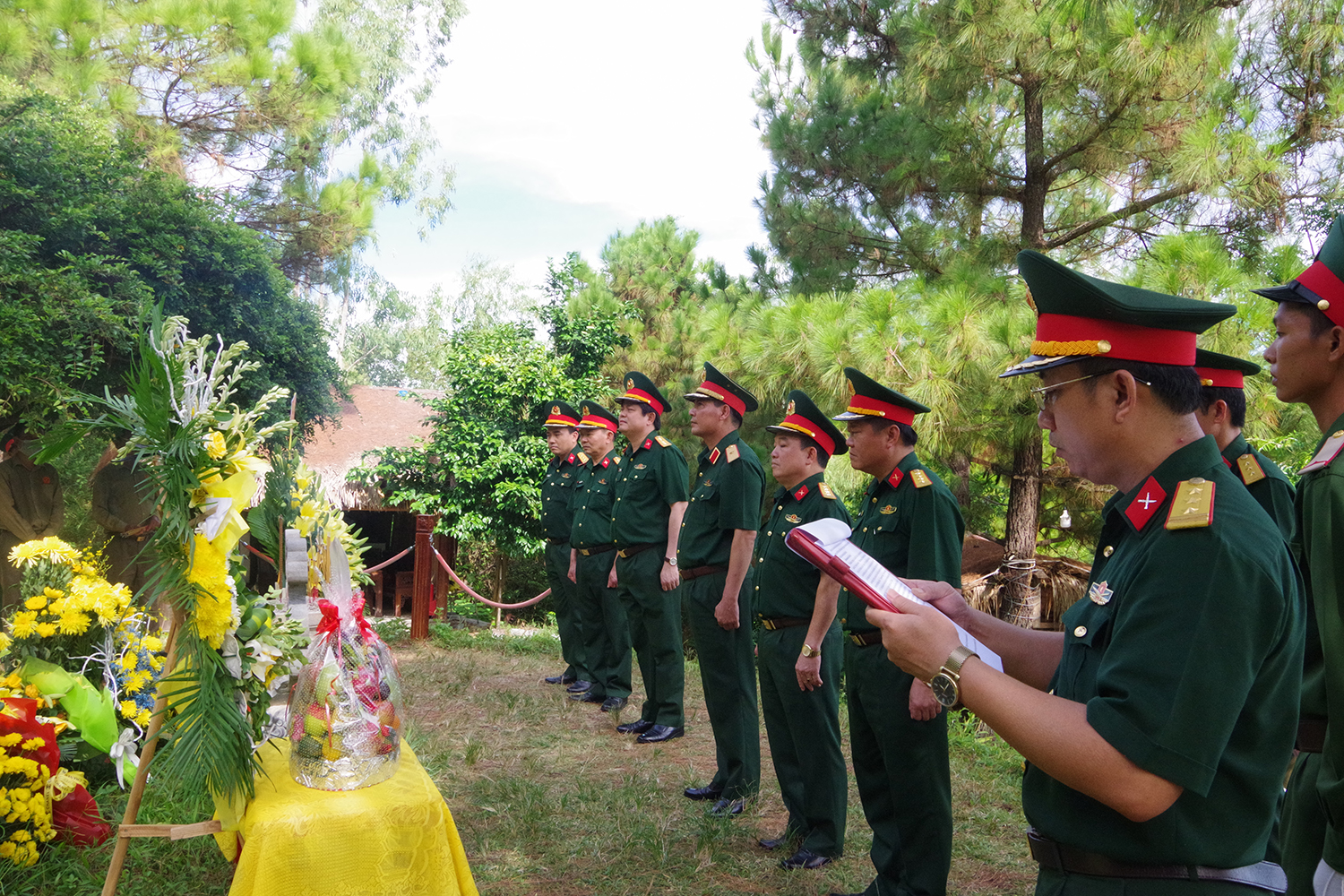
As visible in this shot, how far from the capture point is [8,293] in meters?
5.79

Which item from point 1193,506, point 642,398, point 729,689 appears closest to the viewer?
point 1193,506

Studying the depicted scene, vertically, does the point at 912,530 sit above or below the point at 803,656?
above

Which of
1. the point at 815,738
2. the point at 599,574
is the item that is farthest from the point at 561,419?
the point at 815,738

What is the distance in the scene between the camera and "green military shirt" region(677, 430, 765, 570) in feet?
14.7

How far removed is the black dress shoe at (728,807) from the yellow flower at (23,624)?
3.02 metres

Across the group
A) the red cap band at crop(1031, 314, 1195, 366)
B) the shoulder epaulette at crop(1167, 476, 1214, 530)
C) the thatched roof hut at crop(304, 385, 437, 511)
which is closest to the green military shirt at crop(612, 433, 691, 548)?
the red cap band at crop(1031, 314, 1195, 366)

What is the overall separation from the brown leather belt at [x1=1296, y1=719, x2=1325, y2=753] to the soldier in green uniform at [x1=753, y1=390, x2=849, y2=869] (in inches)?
70.6

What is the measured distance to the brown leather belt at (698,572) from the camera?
466 cm

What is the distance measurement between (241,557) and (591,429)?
15.6ft

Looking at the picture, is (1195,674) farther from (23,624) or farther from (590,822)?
(23,624)

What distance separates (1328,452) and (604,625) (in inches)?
221

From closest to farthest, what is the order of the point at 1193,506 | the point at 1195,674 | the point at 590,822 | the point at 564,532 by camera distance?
the point at 1195,674
the point at 1193,506
the point at 590,822
the point at 564,532

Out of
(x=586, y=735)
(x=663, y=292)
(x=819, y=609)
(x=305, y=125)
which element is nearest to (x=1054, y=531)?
(x=586, y=735)

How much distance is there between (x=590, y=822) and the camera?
166 inches
